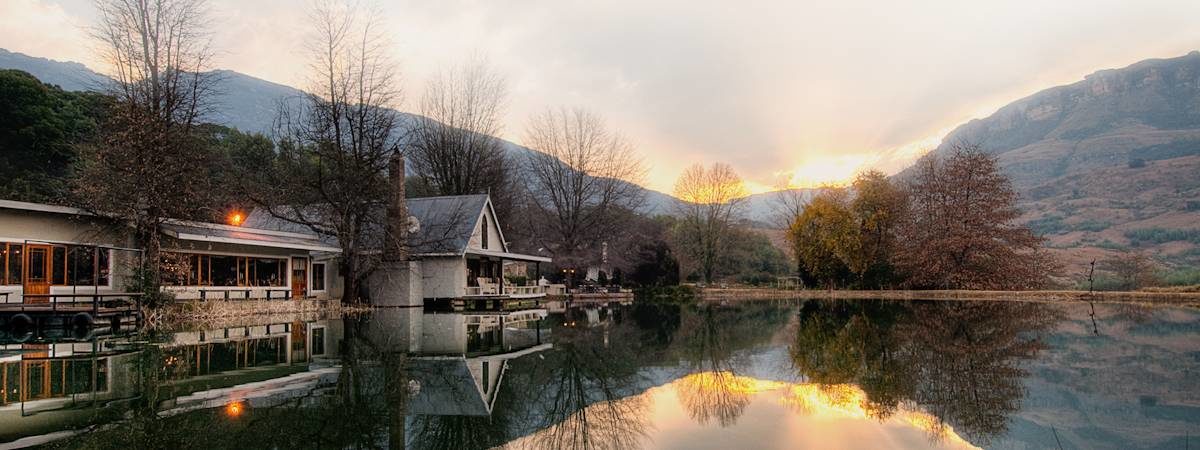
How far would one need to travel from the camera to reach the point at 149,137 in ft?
61.6

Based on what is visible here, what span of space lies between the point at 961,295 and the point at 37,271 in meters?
38.4

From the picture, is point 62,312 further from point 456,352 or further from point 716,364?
point 716,364

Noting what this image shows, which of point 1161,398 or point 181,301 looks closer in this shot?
point 1161,398

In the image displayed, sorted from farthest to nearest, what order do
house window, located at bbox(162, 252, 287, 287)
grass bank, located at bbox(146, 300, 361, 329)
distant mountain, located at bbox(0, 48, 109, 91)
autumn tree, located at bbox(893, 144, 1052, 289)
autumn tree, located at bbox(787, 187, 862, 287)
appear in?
distant mountain, located at bbox(0, 48, 109, 91) → autumn tree, located at bbox(787, 187, 862, 287) → autumn tree, located at bbox(893, 144, 1052, 289) → house window, located at bbox(162, 252, 287, 287) → grass bank, located at bbox(146, 300, 361, 329)

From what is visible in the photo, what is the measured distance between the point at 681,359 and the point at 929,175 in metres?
36.3

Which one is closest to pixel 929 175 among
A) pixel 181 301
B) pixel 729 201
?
pixel 729 201

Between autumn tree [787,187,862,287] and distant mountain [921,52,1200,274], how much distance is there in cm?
1506

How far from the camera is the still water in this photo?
5875 mm

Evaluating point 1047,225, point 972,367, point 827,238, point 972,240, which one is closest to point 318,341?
point 972,367

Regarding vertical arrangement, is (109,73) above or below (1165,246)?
above

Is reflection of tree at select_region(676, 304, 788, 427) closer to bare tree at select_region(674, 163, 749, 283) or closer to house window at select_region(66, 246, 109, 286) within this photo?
house window at select_region(66, 246, 109, 286)

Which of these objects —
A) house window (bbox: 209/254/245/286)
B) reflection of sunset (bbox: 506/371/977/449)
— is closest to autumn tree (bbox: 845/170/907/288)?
house window (bbox: 209/254/245/286)

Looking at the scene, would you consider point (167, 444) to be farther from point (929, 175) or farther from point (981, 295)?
point (929, 175)

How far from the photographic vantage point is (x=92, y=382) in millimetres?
8750
